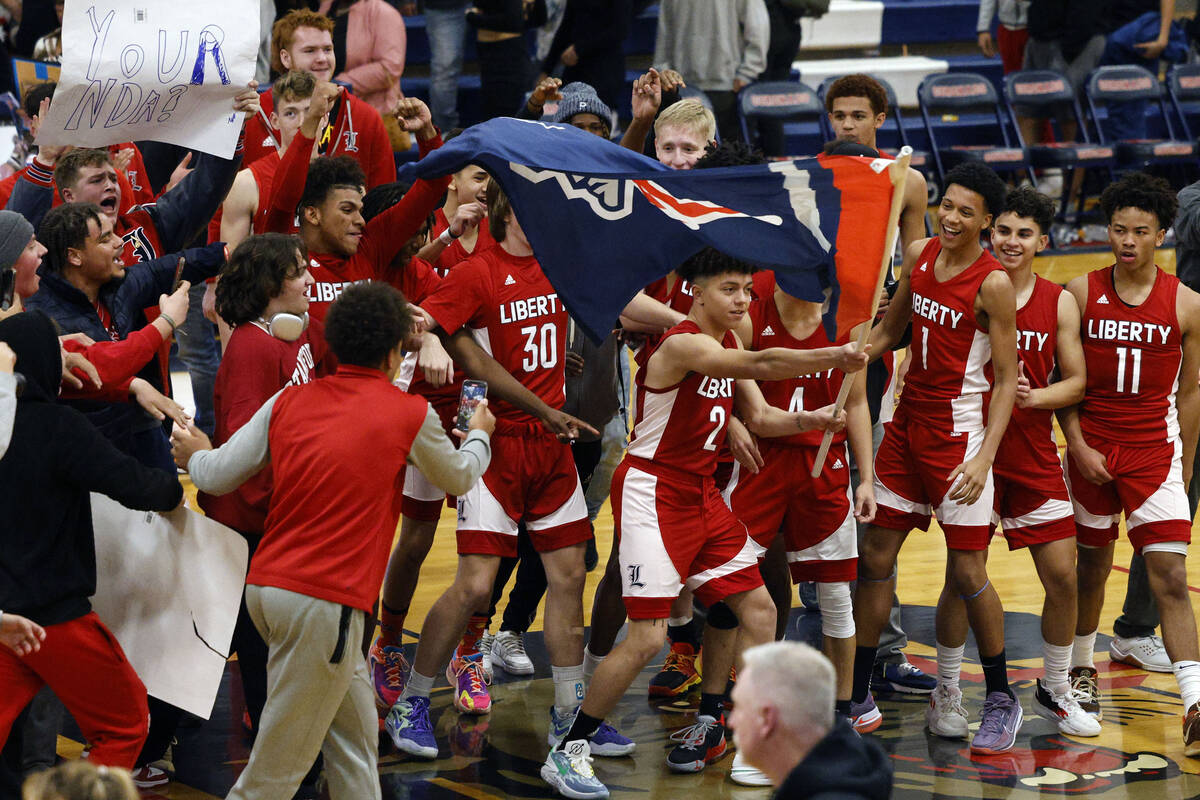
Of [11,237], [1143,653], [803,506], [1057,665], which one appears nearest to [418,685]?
[803,506]

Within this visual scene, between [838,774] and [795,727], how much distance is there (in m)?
0.13

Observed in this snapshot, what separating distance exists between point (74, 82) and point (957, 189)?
332 cm

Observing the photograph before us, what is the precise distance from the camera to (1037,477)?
561cm

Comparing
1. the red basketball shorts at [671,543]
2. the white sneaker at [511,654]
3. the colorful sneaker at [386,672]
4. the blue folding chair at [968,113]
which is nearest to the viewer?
the red basketball shorts at [671,543]

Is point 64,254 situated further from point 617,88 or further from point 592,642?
point 617,88

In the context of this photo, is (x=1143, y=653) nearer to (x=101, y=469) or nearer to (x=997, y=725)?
(x=997, y=725)

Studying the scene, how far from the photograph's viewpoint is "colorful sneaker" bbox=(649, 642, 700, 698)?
601 centimetres

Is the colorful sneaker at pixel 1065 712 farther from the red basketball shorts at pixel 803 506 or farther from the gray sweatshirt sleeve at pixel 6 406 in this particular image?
the gray sweatshirt sleeve at pixel 6 406

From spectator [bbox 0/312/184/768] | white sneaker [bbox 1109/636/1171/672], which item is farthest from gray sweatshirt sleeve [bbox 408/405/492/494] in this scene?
white sneaker [bbox 1109/636/1171/672]

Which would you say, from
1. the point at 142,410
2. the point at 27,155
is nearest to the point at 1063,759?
the point at 142,410

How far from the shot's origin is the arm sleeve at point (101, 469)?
4.14 meters

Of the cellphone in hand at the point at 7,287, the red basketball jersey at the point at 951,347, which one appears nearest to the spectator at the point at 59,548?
the cellphone in hand at the point at 7,287

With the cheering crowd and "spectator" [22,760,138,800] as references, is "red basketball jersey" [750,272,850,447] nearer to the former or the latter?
the cheering crowd

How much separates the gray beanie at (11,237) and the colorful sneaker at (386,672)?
2.11 m
